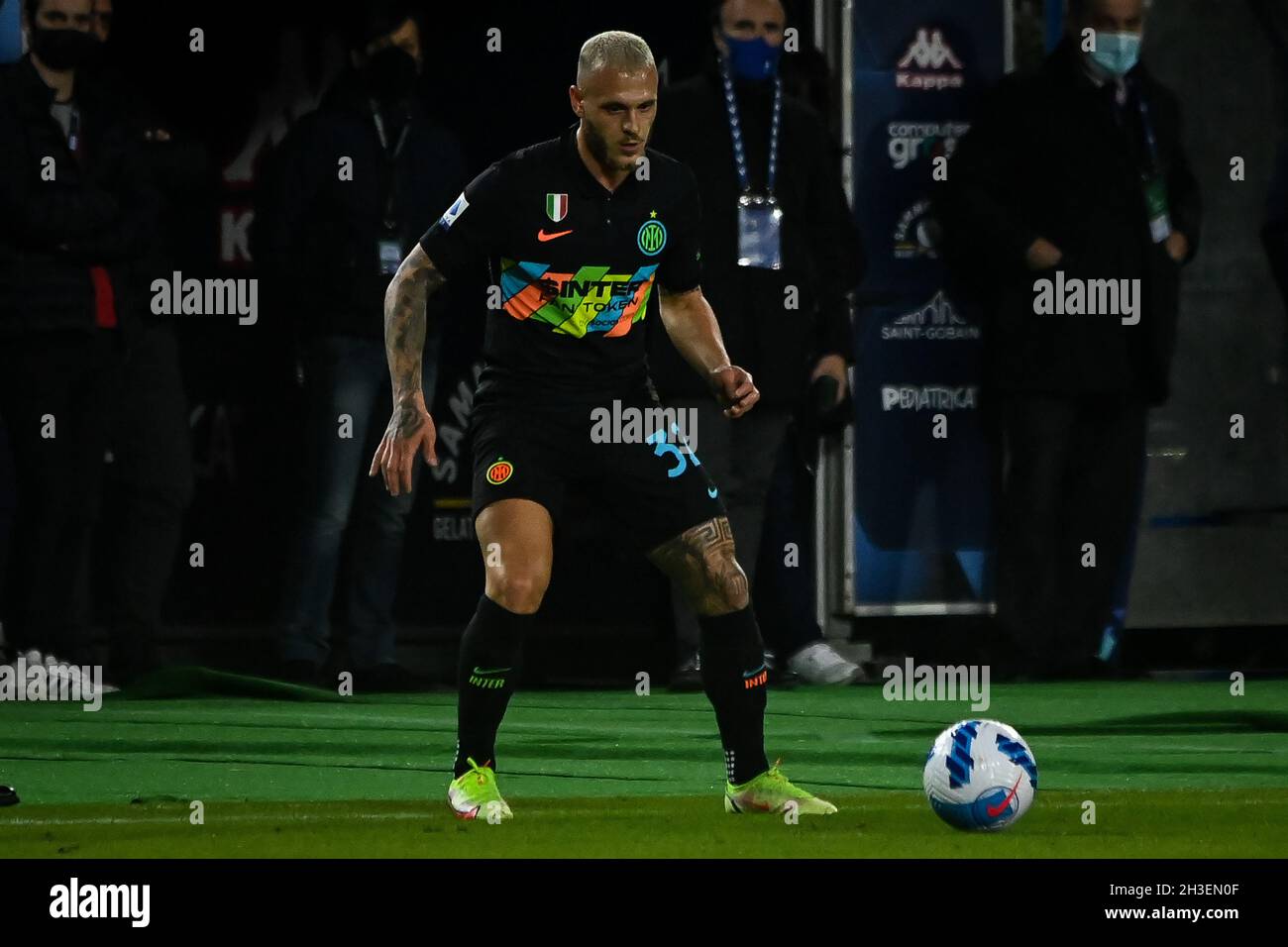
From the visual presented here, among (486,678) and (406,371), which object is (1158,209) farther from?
(486,678)

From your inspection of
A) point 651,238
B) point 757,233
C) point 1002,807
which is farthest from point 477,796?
point 757,233

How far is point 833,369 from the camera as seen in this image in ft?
36.2

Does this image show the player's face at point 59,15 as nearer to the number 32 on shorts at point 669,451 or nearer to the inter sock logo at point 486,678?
the number 32 on shorts at point 669,451

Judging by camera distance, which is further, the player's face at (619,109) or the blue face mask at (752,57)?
the blue face mask at (752,57)

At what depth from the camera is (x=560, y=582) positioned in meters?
11.7

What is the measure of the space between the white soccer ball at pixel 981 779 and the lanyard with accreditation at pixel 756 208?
4.47 meters

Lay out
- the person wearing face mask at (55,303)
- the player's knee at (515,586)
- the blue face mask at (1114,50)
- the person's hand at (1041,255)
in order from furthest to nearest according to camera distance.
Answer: the blue face mask at (1114,50) < the person's hand at (1041,255) < the person wearing face mask at (55,303) < the player's knee at (515,586)

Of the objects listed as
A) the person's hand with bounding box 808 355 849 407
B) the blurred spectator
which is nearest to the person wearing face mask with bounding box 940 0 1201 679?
the person's hand with bounding box 808 355 849 407

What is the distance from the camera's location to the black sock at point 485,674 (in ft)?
21.9

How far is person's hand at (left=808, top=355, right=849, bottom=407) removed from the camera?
1104 centimetres

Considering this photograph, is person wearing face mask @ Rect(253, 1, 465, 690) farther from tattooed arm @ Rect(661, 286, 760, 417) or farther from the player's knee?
the player's knee

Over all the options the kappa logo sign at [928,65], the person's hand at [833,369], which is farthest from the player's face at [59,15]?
the kappa logo sign at [928,65]

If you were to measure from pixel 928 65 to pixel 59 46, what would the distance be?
3987 mm

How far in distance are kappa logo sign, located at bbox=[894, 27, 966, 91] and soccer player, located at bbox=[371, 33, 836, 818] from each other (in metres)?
5.02
